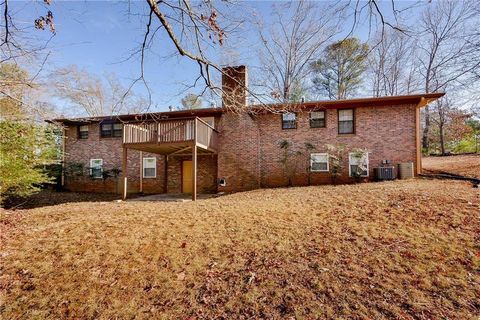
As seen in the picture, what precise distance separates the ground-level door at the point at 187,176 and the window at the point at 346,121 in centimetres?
865

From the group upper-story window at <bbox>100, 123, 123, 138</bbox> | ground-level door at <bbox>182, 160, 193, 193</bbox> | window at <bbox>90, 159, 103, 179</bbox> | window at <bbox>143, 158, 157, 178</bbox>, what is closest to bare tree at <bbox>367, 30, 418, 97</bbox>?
ground-level door at <bbox>182, 160, 193, 193</bbox>

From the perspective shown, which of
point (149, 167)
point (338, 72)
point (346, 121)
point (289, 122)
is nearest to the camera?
point (346, 121)

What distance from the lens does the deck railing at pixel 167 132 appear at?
1008 centimetres

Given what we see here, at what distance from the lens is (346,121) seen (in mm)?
12172

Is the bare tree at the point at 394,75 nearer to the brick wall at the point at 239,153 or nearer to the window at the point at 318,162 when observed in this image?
the window at the point at 318,162

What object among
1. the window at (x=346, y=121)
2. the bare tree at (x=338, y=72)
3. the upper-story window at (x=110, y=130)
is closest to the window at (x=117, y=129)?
the upper-story window at (x=110, y=130)

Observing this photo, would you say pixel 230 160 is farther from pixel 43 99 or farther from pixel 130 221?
pixel 43 99

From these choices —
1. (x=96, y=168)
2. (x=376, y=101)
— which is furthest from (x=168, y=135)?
(x=376, y=101)

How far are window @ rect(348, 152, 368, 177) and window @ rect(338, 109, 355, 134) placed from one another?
1315mm

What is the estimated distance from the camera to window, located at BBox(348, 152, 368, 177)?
11.3 metres

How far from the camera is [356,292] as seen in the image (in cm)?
320

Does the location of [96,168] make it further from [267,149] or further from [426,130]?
[426,130]

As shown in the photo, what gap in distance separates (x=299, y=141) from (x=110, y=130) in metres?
11.8

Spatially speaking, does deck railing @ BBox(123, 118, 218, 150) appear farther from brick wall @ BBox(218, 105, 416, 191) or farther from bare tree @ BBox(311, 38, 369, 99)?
bare tree @ BBox(311, 38, 369, 99)
